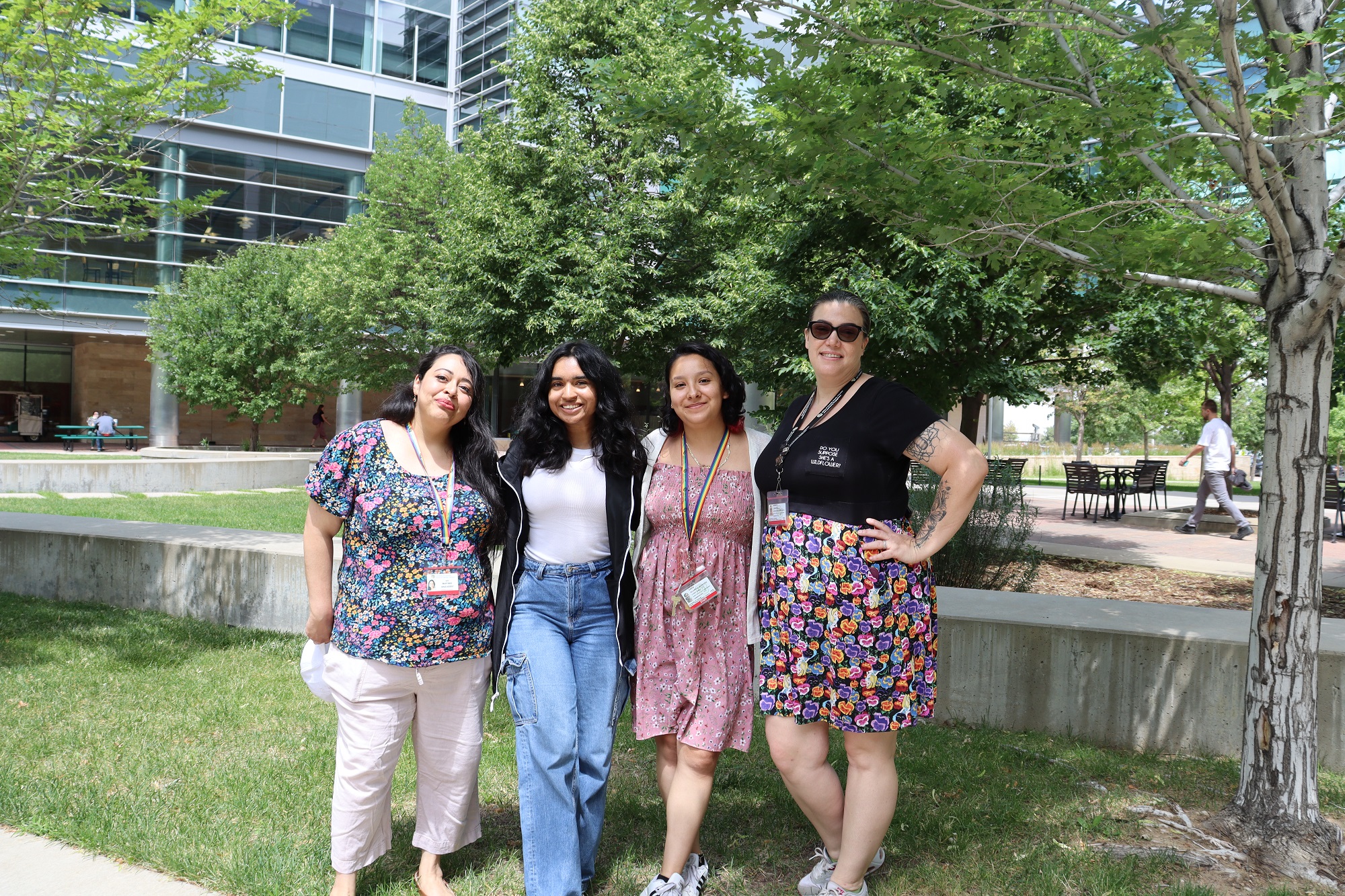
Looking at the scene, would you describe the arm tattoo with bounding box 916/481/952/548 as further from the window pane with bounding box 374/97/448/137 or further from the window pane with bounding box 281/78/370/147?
the window pane with bounding box 374/97/448/137

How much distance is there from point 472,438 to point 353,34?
3832 cm

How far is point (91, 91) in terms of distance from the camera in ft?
22.9

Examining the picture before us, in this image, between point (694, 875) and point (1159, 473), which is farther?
point (1159, 473)

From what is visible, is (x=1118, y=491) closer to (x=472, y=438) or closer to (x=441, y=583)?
(x=472, y=438)

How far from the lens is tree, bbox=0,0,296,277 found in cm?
670

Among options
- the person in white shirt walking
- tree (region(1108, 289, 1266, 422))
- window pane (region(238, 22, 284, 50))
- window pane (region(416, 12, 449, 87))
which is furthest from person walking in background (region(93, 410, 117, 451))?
the person in white shirt walking

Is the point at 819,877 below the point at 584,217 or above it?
below

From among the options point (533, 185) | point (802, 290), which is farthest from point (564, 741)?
point (533, 185)

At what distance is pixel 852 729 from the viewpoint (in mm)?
3061

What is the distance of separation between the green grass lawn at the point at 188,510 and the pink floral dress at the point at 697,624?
9.79 metres

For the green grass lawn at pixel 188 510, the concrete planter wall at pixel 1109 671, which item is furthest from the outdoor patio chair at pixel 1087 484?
the green grass lawn at pixel 188 510

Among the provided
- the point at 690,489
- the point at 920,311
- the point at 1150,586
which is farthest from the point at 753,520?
the point at 920,311

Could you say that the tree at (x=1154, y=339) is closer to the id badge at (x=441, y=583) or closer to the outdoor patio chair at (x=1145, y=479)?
the outdoor patio chair at (x=1145, y=479)

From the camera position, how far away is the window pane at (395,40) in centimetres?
3716
